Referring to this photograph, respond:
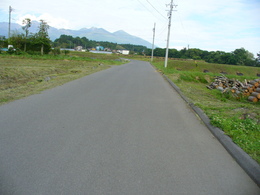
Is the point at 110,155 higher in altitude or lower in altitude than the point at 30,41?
lower

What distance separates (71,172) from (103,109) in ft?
13.8

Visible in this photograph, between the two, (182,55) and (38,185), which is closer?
(38,185)

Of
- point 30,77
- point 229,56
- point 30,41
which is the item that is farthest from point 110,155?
point 229,56

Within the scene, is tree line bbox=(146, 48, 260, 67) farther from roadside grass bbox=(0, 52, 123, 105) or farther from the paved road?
the paved road

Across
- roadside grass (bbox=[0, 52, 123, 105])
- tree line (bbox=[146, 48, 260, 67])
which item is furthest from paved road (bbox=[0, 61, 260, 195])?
tree line (bbox=[146, 48, 260, 67])

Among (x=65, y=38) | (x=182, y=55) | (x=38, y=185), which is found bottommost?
(x=38, y=185)

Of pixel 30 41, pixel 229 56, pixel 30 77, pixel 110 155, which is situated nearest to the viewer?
pixel 110 155

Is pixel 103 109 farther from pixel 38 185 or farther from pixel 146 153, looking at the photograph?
pixel 38 185

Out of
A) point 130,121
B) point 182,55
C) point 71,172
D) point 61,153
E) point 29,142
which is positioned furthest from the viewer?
point 182,55

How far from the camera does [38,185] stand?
10.4 ft

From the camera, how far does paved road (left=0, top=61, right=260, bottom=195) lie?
328 cm

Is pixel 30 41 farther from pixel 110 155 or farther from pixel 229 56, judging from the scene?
pixel 229 56

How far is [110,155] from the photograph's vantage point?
4.22m

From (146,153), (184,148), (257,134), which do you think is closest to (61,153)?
(146,153)
